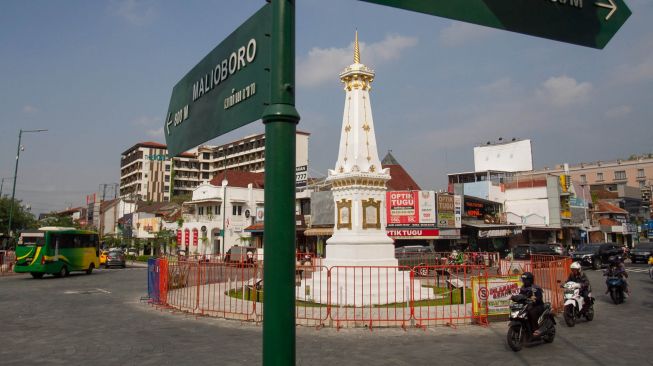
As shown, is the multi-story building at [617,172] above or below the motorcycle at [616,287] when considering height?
above

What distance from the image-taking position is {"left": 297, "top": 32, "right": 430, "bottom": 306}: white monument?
48.8 ft

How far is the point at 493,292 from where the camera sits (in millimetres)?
11914


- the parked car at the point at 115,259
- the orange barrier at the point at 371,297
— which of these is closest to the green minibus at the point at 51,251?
the parked car at the point at 115,259

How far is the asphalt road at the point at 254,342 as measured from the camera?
8.02 metres

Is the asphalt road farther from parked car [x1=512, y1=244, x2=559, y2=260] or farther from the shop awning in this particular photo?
the shop awning

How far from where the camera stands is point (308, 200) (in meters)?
43.3

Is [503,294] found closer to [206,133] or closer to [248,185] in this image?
[206,133]

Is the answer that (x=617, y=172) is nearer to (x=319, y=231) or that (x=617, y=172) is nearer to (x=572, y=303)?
(x=319, y=231)

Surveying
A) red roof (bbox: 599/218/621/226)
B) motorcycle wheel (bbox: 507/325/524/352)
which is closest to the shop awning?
motorcycle wheel (bbox: 507/325/524/352)

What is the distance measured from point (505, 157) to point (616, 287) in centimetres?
4076

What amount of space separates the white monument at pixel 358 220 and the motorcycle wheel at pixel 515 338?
19.9 ft

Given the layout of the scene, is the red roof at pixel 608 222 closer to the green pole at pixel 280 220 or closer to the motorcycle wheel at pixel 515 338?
the motorcycle wheel at pixel 515 338

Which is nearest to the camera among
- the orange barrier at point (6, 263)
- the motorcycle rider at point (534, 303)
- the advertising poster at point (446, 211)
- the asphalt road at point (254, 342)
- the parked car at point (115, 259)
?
the asphalt road at point (254, 342)

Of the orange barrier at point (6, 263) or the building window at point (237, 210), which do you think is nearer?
the orange barrier at point (6, 263)
